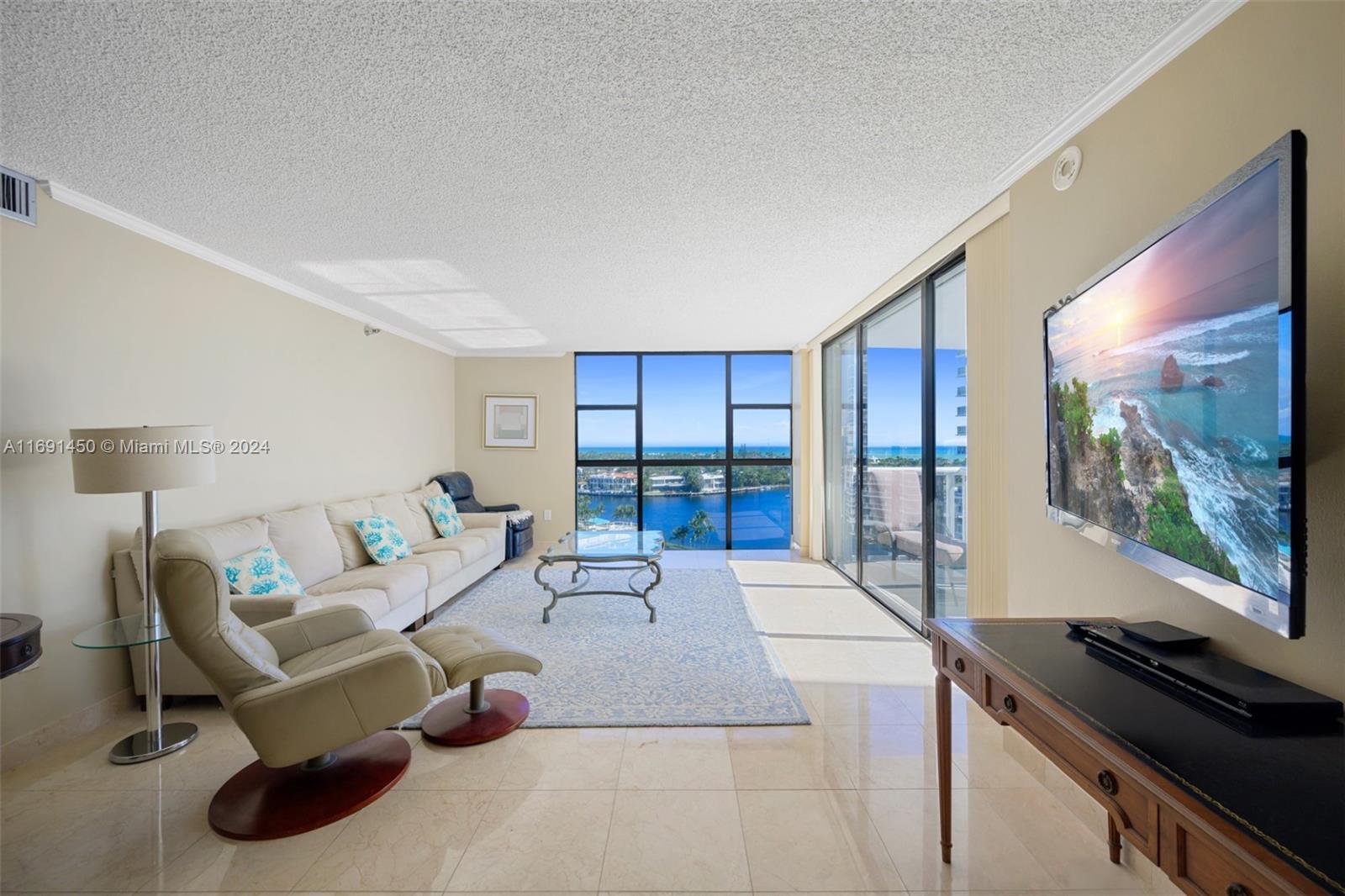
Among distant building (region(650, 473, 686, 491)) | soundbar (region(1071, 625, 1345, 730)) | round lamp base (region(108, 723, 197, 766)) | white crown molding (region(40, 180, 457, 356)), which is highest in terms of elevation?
white crown molding (region(40, 180, 457, 356))

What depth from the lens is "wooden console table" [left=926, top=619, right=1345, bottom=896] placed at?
751 millimetres

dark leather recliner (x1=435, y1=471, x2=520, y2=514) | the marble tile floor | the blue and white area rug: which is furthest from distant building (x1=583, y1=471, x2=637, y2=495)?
the marble tile floor

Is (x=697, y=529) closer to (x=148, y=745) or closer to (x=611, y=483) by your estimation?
(x=611, y=483)

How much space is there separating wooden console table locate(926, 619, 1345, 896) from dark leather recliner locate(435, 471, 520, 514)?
18.2 feet

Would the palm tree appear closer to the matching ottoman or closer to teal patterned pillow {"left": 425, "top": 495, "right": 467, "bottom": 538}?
teal patterned pillow {"left": 425, "top": 495, "right": 467, "bottom": 538}

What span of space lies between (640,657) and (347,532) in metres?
2.43

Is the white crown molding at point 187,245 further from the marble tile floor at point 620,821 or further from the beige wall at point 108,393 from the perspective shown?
the marble tile floor at point 620,821

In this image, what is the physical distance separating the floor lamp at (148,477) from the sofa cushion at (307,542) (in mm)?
886

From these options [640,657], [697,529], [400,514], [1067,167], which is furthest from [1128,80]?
[697,529]

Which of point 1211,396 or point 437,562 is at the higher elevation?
point 1211,396

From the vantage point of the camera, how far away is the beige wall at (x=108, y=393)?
2.29m

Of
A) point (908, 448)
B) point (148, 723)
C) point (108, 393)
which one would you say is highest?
point (108, 393)

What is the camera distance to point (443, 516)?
5.18 m

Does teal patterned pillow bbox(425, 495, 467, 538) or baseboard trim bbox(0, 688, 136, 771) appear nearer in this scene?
baseboard trim bbox(0, 688, 136, 771)
